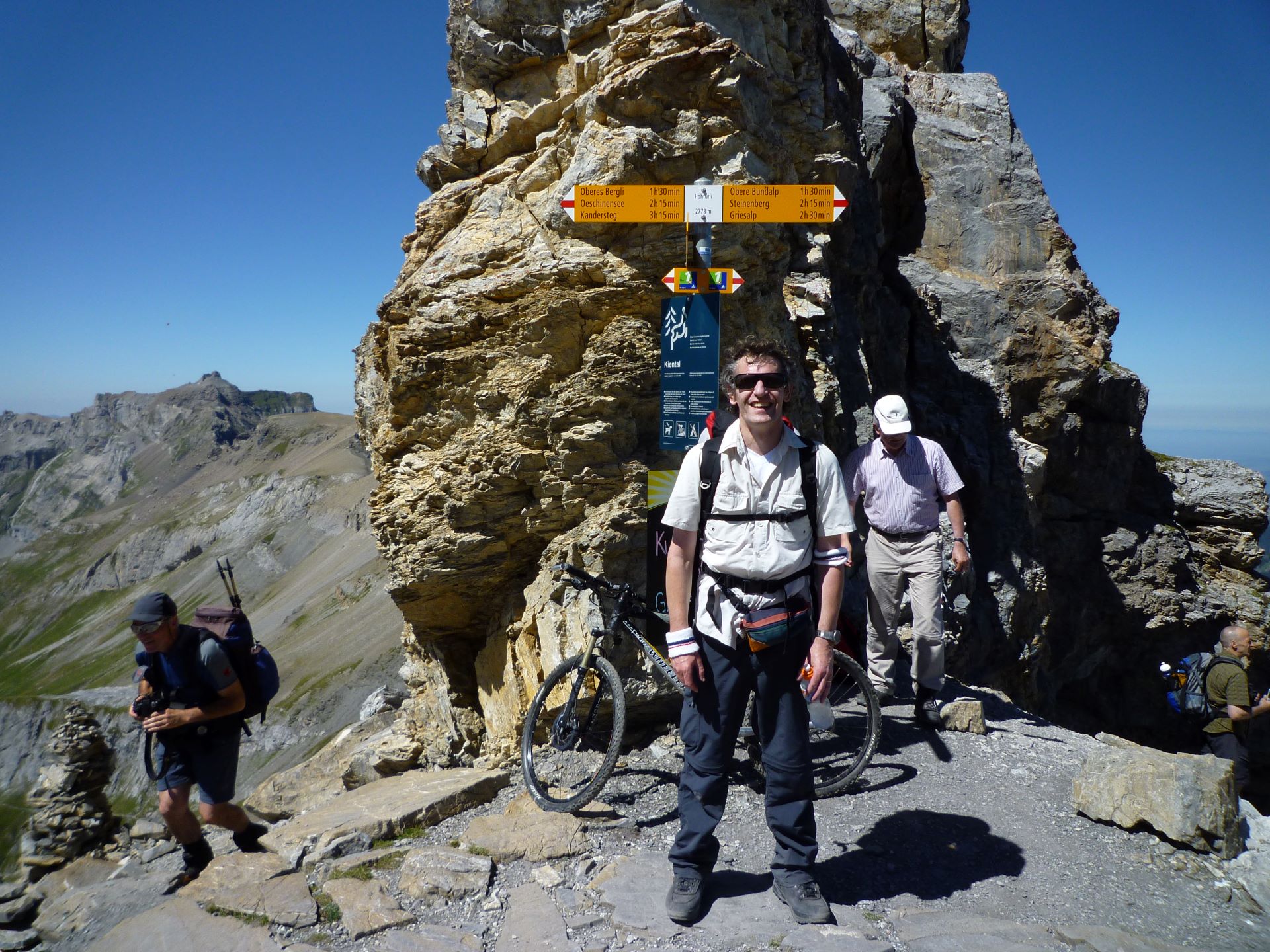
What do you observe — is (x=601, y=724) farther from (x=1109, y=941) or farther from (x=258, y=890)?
(x=1109, y=941)

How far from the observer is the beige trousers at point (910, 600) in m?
6.61

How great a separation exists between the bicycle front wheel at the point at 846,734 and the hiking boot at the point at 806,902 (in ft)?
5.42

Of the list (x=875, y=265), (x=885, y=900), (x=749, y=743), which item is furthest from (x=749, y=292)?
(x=875, y=265)

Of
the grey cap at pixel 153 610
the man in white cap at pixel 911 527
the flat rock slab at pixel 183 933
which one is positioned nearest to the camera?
the flat rock slab at pixel 183 933

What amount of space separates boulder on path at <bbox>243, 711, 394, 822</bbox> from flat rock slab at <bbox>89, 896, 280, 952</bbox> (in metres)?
6.50

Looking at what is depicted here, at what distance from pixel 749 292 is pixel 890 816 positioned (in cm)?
497

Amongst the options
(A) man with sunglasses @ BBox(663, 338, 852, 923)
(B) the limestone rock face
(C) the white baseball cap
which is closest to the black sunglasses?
(A) man with sunglasses @ BBox(663, 338, 852, 923)

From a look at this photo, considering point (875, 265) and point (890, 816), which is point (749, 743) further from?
point (875, 265)

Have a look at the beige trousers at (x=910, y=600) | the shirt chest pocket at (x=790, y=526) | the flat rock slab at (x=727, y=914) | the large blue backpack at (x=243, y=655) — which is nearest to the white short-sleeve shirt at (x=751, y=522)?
the shirt chest pocket at (x=790, y=526)

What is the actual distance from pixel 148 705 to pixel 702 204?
580 centimetres

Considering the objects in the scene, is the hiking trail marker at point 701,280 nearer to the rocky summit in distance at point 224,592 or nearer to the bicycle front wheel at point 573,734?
the bicycle front wheel at point 573,734

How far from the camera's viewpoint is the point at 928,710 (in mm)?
6871

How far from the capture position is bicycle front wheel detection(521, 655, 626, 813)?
5.50m

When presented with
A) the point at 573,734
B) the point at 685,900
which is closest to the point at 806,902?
the point at 685,900
